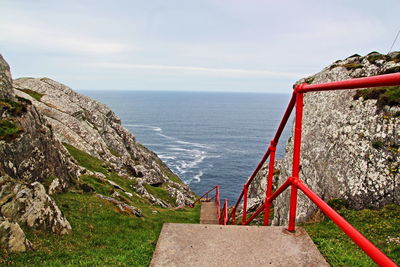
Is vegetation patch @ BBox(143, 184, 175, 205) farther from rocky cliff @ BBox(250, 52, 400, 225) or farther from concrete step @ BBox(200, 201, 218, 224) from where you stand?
rocky cliff @ BBox(250, 52, 400, 225)

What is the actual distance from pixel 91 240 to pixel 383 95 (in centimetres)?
1542

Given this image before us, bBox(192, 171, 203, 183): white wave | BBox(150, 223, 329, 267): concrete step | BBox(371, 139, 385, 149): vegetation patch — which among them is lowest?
BBox(192, 171, 203, 183): white wave

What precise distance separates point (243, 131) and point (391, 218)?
491ft

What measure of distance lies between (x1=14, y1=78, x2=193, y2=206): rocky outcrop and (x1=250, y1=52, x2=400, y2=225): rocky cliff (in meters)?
18.2

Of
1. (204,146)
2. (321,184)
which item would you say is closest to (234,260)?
(321,184)

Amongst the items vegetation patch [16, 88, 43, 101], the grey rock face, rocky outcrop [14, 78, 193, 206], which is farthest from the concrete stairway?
vegetation patch [16, 88, 43, 101]

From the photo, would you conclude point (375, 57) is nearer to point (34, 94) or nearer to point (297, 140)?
point (297, 140)

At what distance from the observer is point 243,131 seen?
160m

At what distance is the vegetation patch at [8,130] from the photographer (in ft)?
44.6

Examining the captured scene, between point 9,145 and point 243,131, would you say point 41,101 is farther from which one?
point 243,131

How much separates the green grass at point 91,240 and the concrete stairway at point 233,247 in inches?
88.3

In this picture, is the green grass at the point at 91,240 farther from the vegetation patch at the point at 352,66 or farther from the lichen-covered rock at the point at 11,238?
the vegetation patch at the point at 352,66

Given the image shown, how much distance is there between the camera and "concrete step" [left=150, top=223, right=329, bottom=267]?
428 cm

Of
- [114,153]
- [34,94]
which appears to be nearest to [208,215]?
[114,153]
